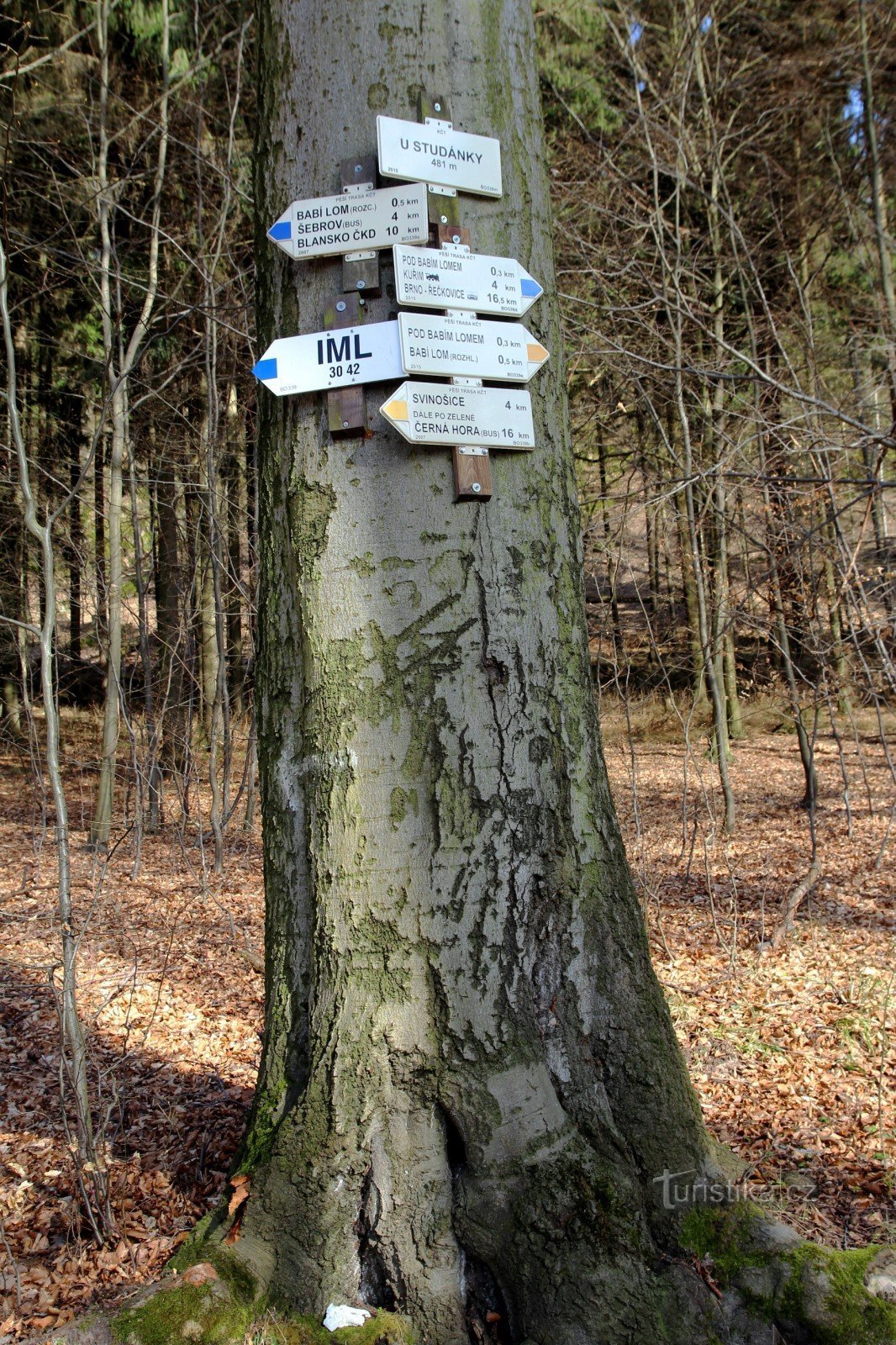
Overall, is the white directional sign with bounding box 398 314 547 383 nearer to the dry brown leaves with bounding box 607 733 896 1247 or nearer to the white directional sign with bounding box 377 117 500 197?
the white directional sign with bounding box 377 117 500 197

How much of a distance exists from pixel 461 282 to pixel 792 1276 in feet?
7.31

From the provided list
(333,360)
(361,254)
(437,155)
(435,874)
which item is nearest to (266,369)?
(333,360)

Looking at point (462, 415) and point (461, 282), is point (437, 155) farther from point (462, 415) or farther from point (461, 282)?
point (462, 415)

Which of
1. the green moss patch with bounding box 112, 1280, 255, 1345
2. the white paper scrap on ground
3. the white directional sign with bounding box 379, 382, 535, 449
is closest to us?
the green moss patch with bounding box 112, 1280, 255, 1345

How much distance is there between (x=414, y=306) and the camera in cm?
208

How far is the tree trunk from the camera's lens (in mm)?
1967

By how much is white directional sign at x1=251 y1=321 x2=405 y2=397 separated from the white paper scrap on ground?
1.93 m

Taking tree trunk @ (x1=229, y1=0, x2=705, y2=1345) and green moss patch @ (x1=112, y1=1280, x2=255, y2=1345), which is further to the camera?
tree trunk @ (x1=229, y1=0, x2=705, y2=1345)

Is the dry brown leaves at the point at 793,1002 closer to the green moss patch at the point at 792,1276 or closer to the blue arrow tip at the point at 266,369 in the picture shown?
the green moss patch at the point at 792,1276

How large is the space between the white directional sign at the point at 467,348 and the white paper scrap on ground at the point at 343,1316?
1.96 meters

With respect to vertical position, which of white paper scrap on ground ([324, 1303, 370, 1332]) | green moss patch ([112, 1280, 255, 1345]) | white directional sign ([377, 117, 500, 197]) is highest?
white directional sign ([377, 117, 500, 197])

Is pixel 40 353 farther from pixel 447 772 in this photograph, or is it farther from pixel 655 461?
pixel 447 772

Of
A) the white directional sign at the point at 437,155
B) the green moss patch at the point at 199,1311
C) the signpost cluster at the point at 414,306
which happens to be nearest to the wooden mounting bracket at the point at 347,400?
the signpost cluster at the point at 414,306

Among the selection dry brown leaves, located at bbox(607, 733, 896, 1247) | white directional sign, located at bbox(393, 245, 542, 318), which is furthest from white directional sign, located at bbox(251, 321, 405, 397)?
dry brown leaves, located at bbox(607, 733, 896, 1247)
